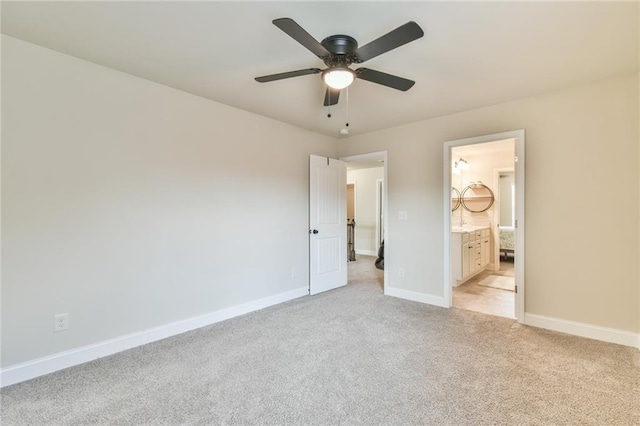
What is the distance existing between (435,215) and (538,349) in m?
1.73

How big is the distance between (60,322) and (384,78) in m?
Answer: 3.06

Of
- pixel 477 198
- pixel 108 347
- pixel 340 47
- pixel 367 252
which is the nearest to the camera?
pixel 340 47

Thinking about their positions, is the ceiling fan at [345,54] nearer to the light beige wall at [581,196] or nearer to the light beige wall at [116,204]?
the light beige wall at [116,204]

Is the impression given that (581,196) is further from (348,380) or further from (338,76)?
(348,380)

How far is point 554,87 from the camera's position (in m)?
2.78

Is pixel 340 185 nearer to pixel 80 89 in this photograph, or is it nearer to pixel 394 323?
pixel 394 323

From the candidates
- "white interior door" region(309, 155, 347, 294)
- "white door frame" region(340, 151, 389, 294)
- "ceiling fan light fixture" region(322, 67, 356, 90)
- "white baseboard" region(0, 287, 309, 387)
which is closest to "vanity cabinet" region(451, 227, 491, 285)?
"white door frame" region(340, 151, 389, 294)

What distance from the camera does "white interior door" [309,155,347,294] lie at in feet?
13.6

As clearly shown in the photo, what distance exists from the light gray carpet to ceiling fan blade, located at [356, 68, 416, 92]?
212 centimetres

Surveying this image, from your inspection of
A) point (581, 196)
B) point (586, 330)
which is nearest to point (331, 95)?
point (581, 196)

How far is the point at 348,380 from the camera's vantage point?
2037mm

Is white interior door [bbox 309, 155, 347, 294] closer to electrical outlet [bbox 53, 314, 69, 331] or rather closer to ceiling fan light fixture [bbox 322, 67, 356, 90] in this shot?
ceiling fan light fixture [bbox 322, 67, 356, 90]

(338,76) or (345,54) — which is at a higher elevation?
(345,54)

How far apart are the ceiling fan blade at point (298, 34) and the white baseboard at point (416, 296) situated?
10.5ft
